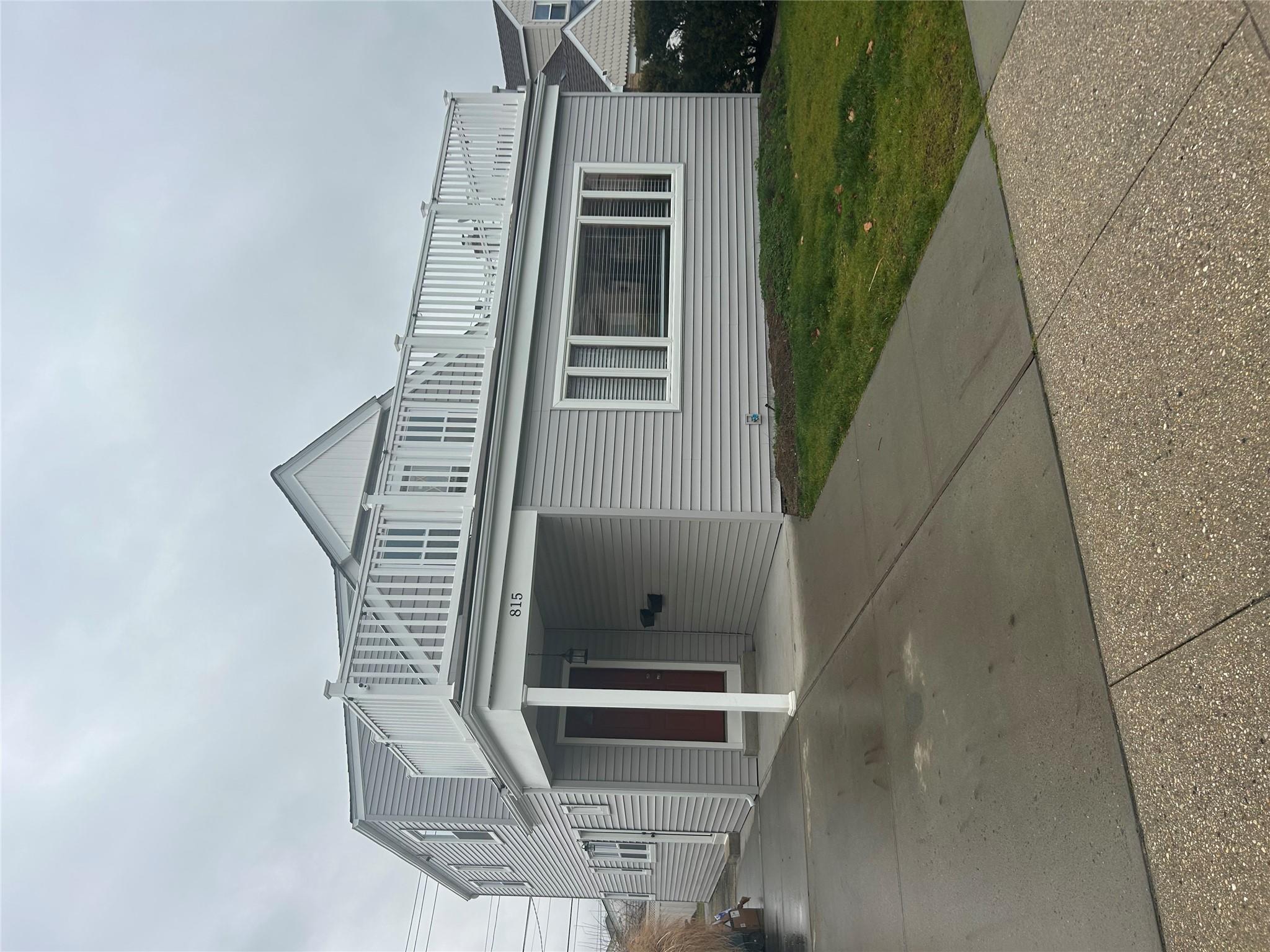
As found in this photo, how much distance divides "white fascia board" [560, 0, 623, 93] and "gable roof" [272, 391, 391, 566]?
15.4 meters

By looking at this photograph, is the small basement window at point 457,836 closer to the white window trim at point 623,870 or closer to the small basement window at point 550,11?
the white window trim at point 623,870

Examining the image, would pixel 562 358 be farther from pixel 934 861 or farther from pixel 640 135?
pixel 934 861

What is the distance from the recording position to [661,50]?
12.7 metres

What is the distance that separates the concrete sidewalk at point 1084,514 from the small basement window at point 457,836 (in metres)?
8.25

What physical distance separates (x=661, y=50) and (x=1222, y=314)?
12490mm

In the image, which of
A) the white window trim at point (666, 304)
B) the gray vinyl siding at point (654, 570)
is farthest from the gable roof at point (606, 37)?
the gray vinyl siding at point (654, 570)

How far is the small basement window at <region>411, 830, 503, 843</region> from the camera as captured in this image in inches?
466

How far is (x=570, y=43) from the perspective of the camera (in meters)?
21.5

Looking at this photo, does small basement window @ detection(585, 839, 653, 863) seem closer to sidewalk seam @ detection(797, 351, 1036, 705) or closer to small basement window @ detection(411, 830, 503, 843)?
small basement window @ detection(411, 830, 503, 843)

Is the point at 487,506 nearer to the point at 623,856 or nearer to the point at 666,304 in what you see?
the point at 666,304

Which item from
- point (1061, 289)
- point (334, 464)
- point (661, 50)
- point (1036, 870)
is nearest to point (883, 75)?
point (1061, 289)

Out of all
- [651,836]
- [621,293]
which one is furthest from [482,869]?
[621,293]

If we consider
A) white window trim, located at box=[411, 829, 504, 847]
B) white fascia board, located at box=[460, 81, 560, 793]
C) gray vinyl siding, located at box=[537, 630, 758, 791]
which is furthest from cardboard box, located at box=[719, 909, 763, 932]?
white window trim, located at box=[411, 829, 504, 847]

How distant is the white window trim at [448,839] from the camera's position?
11820 mm
